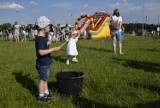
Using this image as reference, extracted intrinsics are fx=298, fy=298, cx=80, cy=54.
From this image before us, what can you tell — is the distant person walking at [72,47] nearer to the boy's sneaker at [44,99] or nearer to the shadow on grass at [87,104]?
the boy's sneaker at [44,99]

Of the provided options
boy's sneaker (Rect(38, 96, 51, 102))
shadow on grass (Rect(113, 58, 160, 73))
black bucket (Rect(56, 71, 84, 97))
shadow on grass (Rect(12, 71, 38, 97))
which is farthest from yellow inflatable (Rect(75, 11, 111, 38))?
boy's sneaker (Rect(38, 96, 51, 102))

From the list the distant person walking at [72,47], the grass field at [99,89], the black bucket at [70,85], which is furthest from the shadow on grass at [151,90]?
the distant person walking at [72,47]

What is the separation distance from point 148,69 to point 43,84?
394cm

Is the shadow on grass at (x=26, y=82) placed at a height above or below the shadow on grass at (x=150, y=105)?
above

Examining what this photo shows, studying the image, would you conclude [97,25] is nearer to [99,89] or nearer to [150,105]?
[99,89]

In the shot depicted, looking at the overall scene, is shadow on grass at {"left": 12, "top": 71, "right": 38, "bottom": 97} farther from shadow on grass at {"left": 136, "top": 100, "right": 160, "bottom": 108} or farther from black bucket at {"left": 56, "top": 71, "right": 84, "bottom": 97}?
shadow on grass at {"left": 136, "top": 100, "right": 160, "bottom": 108}

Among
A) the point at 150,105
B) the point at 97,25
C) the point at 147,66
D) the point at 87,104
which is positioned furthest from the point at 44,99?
the point at 97,25

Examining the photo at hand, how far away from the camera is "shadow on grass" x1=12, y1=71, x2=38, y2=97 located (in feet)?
21.2

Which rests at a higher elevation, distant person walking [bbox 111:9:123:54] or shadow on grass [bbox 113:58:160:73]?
distant person walking [bbox 111:9:123:54]

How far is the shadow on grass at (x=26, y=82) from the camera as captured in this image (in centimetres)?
646

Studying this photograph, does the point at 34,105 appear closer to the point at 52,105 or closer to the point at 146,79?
the point at 52,105

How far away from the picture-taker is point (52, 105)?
5.34 meters

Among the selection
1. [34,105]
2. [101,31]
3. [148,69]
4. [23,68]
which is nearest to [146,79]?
[148,69]

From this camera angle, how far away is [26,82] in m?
7.20
